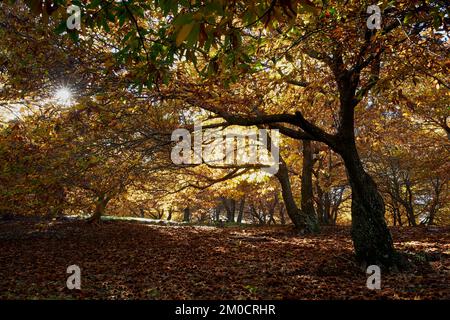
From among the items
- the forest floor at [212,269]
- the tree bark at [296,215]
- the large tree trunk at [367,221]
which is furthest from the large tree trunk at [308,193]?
the large tree trunk at [367,221]

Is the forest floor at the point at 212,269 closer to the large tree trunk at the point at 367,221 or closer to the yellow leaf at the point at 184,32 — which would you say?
the large tree trunk at the point at 367,221

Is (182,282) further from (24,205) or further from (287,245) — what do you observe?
(24,205)

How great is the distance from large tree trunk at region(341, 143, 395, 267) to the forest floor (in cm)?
45

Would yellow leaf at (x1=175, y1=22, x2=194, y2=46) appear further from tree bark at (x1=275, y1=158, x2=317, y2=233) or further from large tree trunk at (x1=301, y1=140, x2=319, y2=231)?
large tree trunk at (x1=301, y1=140, x2=319, y2=231)

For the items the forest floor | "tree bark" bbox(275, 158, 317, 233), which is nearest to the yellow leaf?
the forest floor

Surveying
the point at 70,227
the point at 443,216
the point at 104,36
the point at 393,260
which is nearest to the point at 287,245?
the point at 393,260

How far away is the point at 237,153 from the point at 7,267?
965cm

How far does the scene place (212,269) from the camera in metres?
8.62

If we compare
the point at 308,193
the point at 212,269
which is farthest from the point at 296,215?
the point at 212,269

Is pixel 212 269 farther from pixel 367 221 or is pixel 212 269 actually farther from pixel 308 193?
pixel 308 193

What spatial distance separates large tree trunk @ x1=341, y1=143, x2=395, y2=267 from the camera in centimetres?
777

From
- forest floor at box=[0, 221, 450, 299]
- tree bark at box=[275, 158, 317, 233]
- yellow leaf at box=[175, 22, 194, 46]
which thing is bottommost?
forest floor at box=[0, 221, 450, 299]

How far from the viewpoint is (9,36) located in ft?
24.0

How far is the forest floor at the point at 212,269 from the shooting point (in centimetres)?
646
